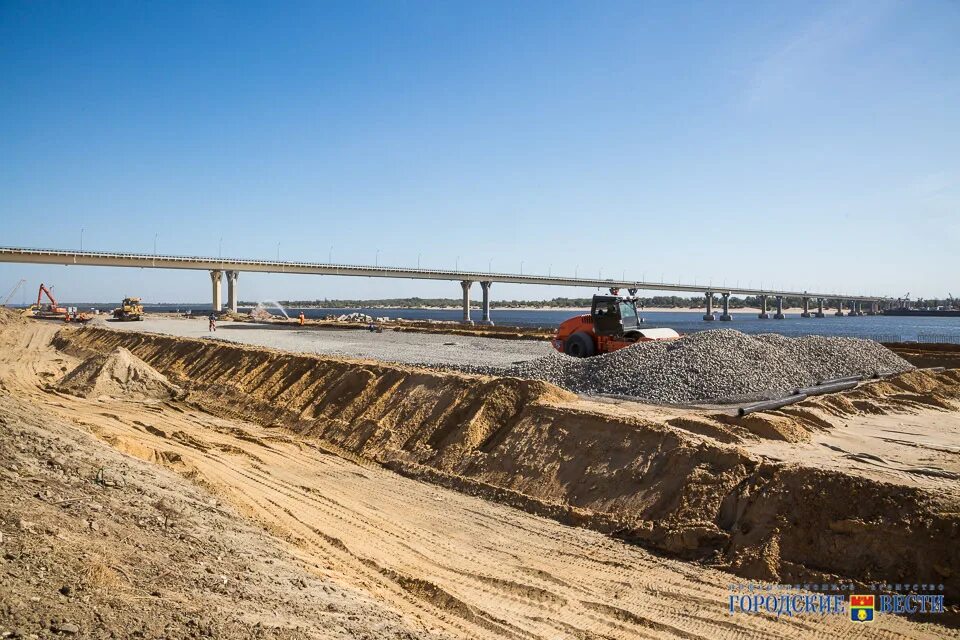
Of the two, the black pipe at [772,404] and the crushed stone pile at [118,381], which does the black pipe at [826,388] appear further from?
the crushed stone pile at [118,381]

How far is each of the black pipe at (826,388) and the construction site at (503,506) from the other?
0.36ft

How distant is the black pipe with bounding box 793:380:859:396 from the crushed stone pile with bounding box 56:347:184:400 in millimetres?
19915

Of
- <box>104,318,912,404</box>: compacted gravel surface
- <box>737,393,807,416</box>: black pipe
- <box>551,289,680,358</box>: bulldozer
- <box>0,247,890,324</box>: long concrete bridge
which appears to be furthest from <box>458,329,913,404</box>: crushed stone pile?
<box>0,247,890,324</box>: long concrete bridge


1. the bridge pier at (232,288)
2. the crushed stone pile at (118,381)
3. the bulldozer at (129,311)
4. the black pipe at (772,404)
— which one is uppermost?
the bridge pier at (232,288)

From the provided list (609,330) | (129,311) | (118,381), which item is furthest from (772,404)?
(129,311)

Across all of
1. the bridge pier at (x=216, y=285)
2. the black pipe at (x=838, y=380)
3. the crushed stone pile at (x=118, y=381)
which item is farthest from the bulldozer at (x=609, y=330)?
the bridge pier at (x=216, y=285)

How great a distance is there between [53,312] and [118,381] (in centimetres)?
7960

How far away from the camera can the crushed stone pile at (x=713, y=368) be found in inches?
644

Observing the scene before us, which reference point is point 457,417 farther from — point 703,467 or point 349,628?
point 349,628

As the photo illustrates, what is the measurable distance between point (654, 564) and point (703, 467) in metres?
2.02

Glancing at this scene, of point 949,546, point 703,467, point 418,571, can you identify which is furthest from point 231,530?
A: point 949,546

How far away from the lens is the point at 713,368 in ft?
56.5

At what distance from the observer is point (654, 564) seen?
8.52 meters

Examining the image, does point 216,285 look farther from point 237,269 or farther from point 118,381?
point 118,381
